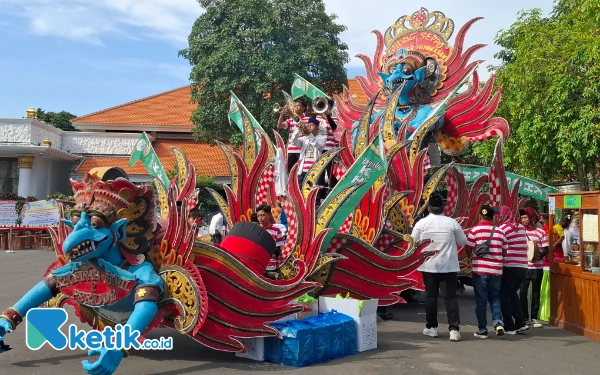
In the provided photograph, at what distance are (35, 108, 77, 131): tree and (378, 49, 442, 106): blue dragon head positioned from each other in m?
29.1

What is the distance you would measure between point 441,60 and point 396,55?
0.84 m

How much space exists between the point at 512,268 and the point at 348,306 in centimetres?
223

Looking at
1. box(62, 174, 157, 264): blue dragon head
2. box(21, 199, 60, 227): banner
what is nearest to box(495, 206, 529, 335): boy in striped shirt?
box(62, 174, 157, 264): blue dragon head

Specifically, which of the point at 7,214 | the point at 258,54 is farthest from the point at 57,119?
the point at 258,54

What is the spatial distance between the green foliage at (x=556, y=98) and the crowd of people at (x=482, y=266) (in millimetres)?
7763

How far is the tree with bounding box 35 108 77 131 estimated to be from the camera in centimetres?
3528

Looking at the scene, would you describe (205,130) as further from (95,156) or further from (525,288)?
(525,288)

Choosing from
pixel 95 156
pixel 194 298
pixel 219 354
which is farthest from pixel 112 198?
pixel 95 156

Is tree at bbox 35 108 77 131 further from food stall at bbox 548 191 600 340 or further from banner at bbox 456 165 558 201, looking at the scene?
food stall at bbox 548 191 600 340

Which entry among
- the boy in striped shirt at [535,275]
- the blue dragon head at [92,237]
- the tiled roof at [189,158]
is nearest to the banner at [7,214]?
the tiled roof at [189,158]

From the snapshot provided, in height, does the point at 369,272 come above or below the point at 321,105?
below

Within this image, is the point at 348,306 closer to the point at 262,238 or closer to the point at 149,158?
the point at 262,238

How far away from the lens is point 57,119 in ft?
116

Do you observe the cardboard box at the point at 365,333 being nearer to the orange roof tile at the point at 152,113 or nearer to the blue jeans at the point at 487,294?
the blue jeans at the point at 487,294
